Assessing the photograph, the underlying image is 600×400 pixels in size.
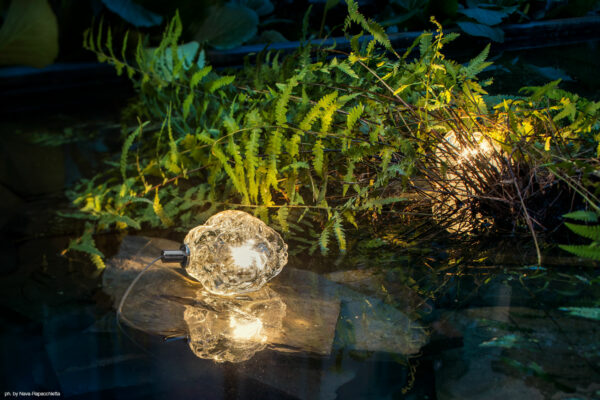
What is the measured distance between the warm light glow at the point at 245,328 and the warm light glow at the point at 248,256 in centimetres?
10

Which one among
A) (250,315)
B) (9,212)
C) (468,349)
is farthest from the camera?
(9,212)

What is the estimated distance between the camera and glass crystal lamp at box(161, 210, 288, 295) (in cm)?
101

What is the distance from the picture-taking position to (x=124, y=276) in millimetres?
1188

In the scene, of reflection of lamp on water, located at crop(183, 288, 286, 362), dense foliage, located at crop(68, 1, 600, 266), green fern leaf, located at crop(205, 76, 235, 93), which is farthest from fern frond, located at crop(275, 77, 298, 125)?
reflection of lamp on water, located at crop(183, 288, 286, 362)

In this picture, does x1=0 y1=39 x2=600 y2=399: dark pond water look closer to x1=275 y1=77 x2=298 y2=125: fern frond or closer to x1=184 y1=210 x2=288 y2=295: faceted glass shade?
x1=184 y1=210 x2=288 y2=295: faceted glass shade

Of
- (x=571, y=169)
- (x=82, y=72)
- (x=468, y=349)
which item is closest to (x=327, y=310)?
(x=468, y=349)

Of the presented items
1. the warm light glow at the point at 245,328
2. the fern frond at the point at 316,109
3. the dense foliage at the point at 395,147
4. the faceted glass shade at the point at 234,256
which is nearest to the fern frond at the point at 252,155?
the dense foliage at the point at 395,147

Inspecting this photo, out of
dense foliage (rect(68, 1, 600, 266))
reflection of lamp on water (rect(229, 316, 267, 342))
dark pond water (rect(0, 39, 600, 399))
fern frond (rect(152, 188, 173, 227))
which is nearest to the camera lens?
dark pond water (rect(0, 39, 600, 399))

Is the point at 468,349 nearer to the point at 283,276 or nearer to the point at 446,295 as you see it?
the point at 446,295

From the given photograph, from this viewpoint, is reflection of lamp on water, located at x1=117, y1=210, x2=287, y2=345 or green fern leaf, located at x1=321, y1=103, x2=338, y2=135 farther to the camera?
green fern leaf, located at x1=321, y1=103, x2=338, y2=135

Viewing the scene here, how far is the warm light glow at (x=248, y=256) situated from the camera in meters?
1.01

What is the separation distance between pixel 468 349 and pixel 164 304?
1.91ft

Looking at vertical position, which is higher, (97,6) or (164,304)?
(97,6)

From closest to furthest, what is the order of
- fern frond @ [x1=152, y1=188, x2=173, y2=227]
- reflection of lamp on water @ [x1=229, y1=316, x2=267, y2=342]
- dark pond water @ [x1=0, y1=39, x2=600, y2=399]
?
dark pond water @ [x1=0, y1=39, x2=600, y2=399], reflection of lamp on water @ [x1=229, y1=316, x2=267, y2=342], fern frond @ [x1=152, y1=188, x2=173, y2=227]
